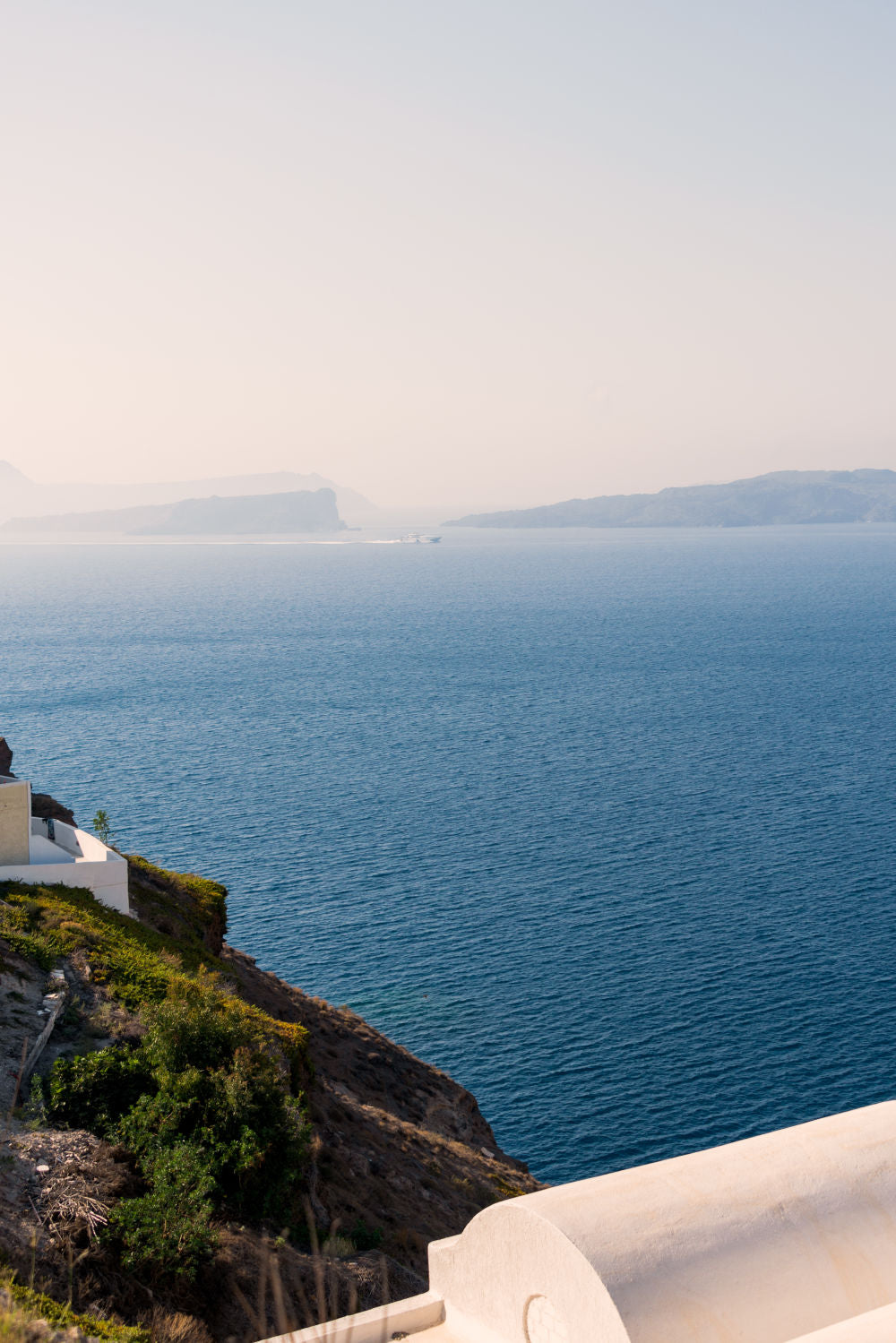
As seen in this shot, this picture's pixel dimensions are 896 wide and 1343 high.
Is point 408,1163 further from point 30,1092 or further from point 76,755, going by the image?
point 76,755

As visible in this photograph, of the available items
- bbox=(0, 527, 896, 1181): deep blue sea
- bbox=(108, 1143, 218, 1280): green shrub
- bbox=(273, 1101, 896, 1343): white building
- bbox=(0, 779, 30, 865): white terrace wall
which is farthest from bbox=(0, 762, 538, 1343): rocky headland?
bbox=(0, 527, 896, 1181): deep blue sea

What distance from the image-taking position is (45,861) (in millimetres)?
38531

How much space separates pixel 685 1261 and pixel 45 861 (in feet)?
103

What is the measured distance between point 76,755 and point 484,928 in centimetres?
5345

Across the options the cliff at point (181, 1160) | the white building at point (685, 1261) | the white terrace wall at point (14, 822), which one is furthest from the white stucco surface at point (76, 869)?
the white building at point (685, 1261)

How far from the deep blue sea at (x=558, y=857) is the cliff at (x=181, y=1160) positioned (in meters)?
16.6

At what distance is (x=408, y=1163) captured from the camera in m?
36.7

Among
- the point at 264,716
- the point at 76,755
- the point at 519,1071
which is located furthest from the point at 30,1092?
the point at 264,716

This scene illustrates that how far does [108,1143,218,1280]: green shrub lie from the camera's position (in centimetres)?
1925

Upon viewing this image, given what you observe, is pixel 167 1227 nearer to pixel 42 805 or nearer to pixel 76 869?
pixel 76 869

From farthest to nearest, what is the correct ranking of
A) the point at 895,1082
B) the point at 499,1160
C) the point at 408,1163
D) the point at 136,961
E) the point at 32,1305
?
the point at 895,1082 → the point at 499,1160 → the point at 408,1163 → the point at 136,961 → the point at 32,1305

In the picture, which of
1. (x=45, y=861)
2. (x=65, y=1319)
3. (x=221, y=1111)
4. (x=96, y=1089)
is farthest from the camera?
(x=45, y=861)

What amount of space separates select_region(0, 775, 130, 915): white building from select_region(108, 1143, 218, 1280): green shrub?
18.5 m

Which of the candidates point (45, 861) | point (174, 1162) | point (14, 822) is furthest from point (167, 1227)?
point (45, 861)
